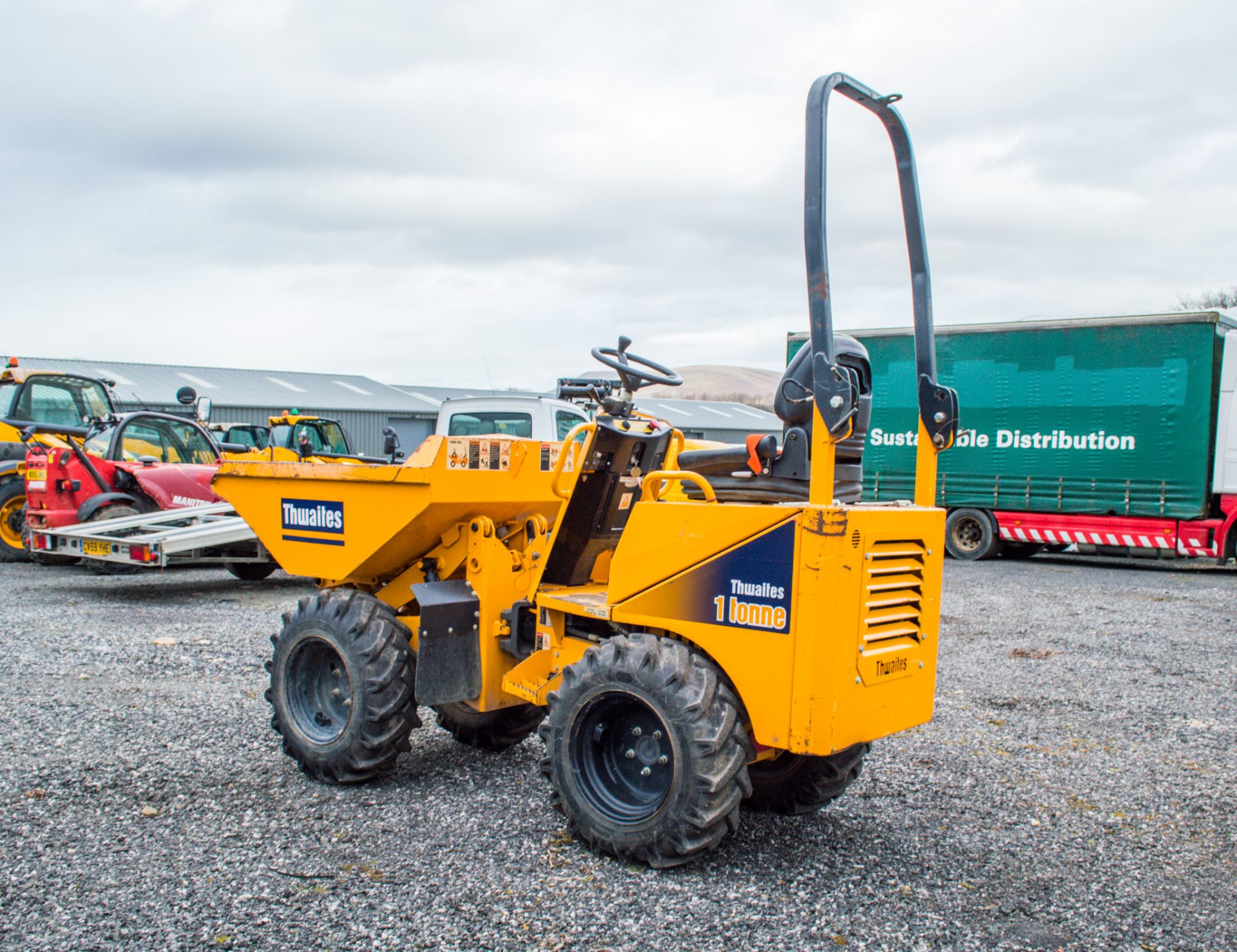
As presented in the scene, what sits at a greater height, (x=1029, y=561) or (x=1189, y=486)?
(x=1189, y=486)

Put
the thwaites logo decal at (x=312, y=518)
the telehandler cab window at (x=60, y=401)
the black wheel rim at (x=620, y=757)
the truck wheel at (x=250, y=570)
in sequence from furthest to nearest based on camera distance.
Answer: the telehandler cab window at (x=60, y=401) → the truck wheel at (x=250, y=570) → the thwaites logo decal at (x=312, y=518) → the black wheel rim at (x=620, y=757)

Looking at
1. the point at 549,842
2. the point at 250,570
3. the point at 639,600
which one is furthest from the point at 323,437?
the point at 639,600

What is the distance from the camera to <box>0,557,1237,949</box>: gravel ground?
315 centimetres

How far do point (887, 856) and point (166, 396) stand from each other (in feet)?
101

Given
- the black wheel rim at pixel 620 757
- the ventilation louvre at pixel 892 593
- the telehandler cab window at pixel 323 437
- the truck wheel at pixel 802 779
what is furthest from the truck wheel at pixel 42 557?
the ventilation louvre at pixel 892 593

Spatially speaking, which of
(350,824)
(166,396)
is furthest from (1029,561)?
(166,396)

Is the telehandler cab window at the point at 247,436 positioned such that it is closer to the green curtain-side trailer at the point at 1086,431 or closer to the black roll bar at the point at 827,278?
the green curtain-side trailer at the point at 1086,431

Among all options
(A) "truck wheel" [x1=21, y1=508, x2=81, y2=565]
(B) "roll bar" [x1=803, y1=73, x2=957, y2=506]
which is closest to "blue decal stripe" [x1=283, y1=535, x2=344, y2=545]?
(B) "roll bar" [x1=803, y1=73, x2=957, y2=506]

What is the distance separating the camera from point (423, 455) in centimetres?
429

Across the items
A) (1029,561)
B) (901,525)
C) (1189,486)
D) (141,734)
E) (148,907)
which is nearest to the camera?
(148,907)

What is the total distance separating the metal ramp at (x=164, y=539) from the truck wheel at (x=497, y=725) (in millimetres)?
4823

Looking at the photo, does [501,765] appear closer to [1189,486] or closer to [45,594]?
[45,594]

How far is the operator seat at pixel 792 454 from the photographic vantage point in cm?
350

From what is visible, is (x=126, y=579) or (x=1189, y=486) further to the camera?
(x=1189, y=486)
